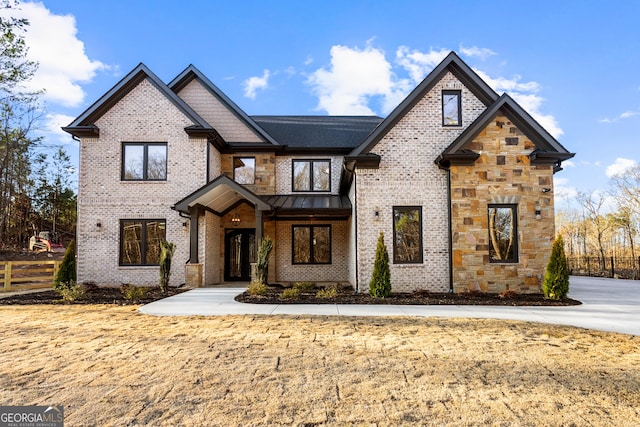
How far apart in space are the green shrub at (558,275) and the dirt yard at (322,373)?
3.69 meters

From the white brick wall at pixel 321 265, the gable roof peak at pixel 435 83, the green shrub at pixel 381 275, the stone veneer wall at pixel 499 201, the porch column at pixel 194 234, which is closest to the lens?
the green shrub at pixel 381 275

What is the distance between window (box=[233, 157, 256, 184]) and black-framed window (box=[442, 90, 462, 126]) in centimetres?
802

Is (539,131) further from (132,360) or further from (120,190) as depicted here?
(120,190)

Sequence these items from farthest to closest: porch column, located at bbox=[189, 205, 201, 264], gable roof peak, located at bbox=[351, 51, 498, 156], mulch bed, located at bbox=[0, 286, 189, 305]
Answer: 1. porch column, located at bbox=[189, 205, 201, 264]
2. gable roof peak, located at bbox=[351, 51, 498, 156]
3. mulch bed, located at bbox=[0, 286, 189, 305]

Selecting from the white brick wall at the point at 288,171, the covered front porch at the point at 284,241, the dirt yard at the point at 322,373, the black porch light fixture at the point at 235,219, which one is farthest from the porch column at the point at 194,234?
the dirt yard at the point at 322,373

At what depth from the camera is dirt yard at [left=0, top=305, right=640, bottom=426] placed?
328 cm

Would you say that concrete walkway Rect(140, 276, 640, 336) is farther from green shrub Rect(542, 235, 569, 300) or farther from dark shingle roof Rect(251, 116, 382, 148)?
dark shingle roof Rect(251, 116, 382, 148)

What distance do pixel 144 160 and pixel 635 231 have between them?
3275 cm

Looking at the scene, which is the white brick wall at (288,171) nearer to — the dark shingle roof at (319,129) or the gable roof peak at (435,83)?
the dark shingle roof at (319,129)

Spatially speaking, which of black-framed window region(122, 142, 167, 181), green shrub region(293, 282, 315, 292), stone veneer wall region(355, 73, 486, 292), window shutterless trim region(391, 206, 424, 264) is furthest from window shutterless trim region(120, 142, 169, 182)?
window shutterless trim region(391, 206, 424, 264)

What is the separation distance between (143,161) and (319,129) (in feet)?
26.1

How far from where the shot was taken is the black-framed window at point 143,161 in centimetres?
1390

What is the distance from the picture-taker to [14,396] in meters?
3.63

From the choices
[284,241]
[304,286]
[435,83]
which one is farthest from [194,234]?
[435,83]
